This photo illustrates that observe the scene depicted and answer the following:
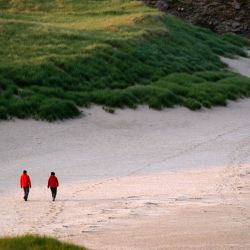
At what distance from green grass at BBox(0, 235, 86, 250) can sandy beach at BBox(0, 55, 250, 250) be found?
44.2 inches

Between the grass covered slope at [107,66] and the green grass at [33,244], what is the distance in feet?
48.1

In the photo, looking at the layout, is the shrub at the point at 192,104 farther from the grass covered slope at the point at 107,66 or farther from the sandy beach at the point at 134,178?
the sandy beach at the point at 134,178

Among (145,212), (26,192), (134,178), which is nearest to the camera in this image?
(145,212)

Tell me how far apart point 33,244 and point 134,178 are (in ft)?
27.9

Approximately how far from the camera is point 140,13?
56.0 meters

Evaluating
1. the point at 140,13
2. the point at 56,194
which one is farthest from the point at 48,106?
the point at 140,13

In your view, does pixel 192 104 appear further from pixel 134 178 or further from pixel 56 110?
pixel 134 178

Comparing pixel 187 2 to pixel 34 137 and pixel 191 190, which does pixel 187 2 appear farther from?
pixel 191 190

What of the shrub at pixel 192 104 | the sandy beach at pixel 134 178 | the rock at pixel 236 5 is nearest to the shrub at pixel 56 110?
the sandy beach at pixel 134 178

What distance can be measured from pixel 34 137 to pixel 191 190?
8435 mm

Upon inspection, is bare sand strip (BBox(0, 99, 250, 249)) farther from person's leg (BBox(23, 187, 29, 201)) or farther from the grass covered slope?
the grass covered slope

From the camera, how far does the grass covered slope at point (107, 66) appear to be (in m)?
29.8

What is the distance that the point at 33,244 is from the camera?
1145 centimetres

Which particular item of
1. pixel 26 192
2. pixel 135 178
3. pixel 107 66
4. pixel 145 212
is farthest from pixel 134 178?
pixel 107 66
